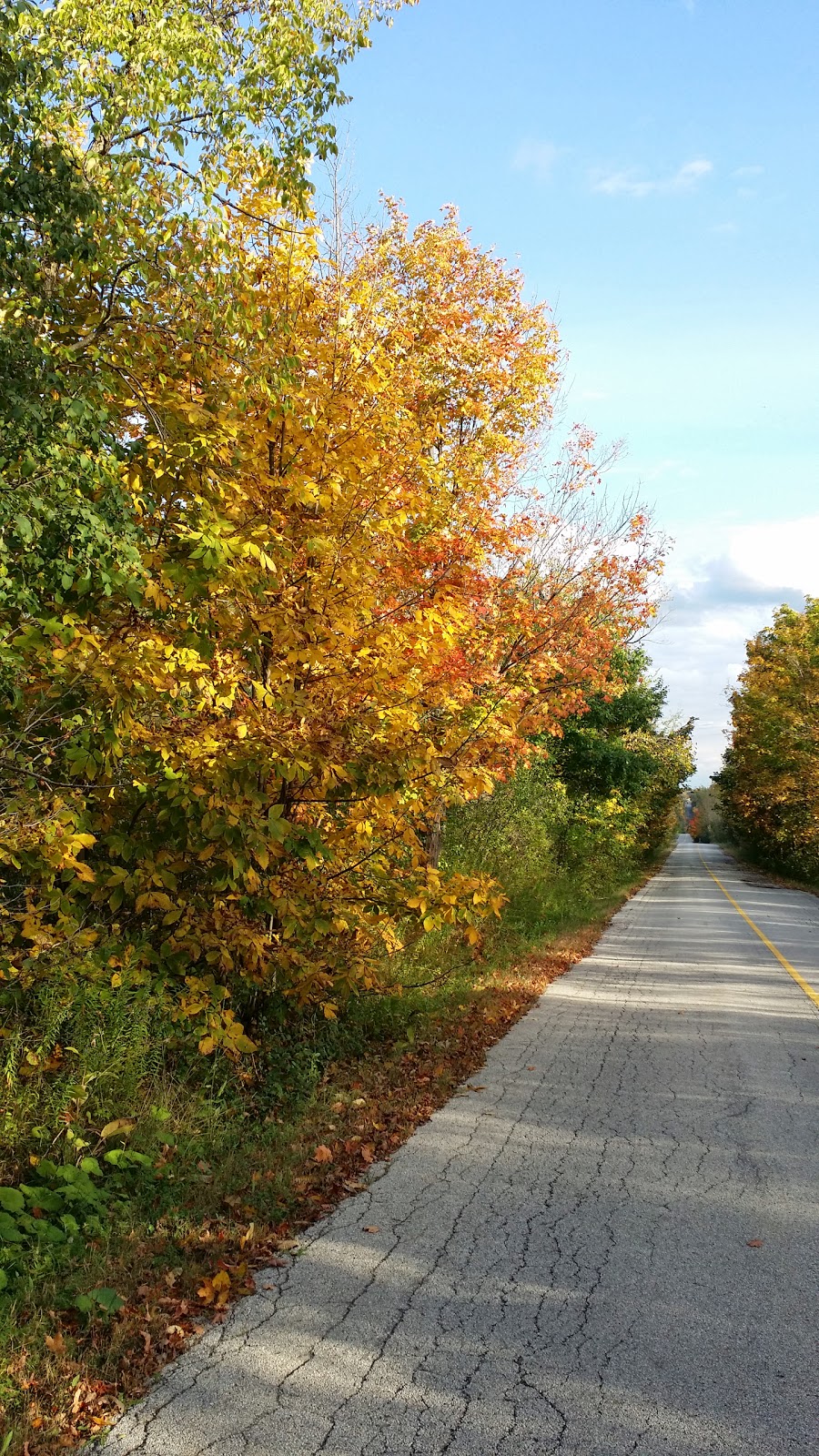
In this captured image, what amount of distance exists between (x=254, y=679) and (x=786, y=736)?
36430 mm

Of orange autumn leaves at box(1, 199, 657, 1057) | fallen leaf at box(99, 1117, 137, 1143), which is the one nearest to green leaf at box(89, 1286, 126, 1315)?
fallen leaf at box(99, 1117, 137, 1143)

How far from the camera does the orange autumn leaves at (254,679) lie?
18.8 ft

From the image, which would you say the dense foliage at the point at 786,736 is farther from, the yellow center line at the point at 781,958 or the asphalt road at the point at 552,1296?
the asphalt road at the point at 552,1296

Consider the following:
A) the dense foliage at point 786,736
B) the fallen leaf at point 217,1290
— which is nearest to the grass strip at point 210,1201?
the fallen leaf at point 217,1290

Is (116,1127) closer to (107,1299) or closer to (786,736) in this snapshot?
(107,1299)

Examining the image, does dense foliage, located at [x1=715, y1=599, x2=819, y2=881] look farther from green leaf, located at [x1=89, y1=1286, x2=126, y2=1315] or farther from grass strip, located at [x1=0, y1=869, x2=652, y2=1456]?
green leaf, located at [x1=89, y1=1286, x2=126, y2=1315]

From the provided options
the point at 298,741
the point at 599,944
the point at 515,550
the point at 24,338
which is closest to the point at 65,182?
the point at 24,338

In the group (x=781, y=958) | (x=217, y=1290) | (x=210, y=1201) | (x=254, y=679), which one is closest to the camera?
(x=217, y=1290)

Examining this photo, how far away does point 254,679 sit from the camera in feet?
23.5

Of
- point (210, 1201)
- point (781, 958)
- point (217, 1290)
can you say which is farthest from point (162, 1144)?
point (781, 958)

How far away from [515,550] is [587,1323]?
10966mm

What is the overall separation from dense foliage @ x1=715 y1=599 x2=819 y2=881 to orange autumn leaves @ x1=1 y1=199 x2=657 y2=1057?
3350cm

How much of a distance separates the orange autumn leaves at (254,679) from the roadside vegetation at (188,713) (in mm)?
32

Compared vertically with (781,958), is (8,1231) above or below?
below
